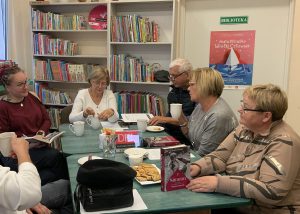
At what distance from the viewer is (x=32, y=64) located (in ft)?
14.2

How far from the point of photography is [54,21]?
418 centimetres

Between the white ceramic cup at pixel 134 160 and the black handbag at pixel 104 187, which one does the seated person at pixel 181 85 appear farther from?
the black handbag at pixel 104 187

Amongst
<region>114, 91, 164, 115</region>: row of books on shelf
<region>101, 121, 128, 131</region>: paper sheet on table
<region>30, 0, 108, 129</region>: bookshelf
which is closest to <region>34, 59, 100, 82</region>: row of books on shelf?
<region>30, 0, 108, 129</region>: bookshelf

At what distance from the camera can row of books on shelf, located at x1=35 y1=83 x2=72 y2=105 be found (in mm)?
4344

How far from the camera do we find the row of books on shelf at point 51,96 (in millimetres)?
4344

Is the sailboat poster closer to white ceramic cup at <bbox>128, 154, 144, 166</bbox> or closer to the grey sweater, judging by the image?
the grey sweater

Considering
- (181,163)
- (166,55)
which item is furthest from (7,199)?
(166,55)

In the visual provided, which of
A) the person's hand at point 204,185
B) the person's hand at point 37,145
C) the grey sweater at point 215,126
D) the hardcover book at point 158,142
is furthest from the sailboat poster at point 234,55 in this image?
the person's hand at point 204,185

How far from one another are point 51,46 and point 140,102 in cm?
147

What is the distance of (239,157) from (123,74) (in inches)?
103

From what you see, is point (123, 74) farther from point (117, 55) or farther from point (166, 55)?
point (166, 55)

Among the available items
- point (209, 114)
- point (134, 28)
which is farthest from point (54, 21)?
point (209, 114)

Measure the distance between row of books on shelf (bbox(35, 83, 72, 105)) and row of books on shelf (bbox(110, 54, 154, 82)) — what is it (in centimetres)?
82

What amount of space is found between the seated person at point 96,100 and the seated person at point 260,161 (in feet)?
4.30
